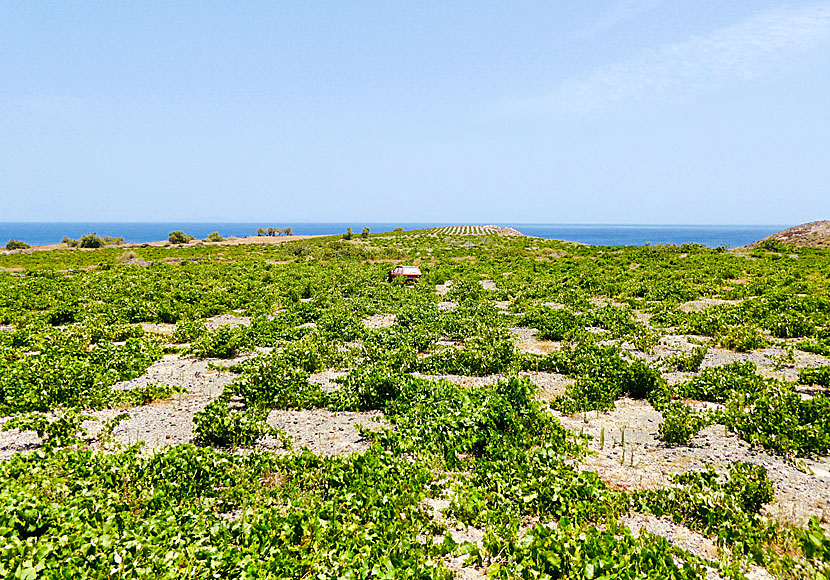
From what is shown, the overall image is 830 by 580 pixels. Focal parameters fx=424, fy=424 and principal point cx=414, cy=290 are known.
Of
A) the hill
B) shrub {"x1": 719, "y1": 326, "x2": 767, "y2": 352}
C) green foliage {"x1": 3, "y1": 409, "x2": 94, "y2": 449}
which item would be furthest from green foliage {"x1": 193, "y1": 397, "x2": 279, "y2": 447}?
the hill

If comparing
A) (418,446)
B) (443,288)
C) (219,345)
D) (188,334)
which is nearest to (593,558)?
(418,446)

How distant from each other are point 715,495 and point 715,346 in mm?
10671

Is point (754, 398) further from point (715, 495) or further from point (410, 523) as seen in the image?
point (410, 523)

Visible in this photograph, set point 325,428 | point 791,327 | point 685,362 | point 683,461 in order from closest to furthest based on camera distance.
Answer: point 683,461
point 325,428
point 685,362
point 791,327

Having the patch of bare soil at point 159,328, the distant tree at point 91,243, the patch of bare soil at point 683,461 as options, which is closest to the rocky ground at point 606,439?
the patch of bare soil at point 683,461

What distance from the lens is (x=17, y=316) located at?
60.3 ft

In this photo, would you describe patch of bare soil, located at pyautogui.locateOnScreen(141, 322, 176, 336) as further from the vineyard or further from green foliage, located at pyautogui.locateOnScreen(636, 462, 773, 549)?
green foliage, located at pyautogui.locateOnScreen(636, 462, 773, 549)

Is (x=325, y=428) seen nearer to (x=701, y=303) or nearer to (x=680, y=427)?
(x=680, y=427)

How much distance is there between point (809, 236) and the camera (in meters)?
57.5

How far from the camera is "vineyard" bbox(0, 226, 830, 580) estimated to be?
5145 mm

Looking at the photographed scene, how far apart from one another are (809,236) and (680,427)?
69.7 meters

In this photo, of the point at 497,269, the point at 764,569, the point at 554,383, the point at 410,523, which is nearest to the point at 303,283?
the point at 497,269

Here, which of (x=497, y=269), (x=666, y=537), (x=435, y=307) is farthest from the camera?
(x=497, y=269)

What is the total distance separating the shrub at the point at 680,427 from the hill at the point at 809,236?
59480mm
